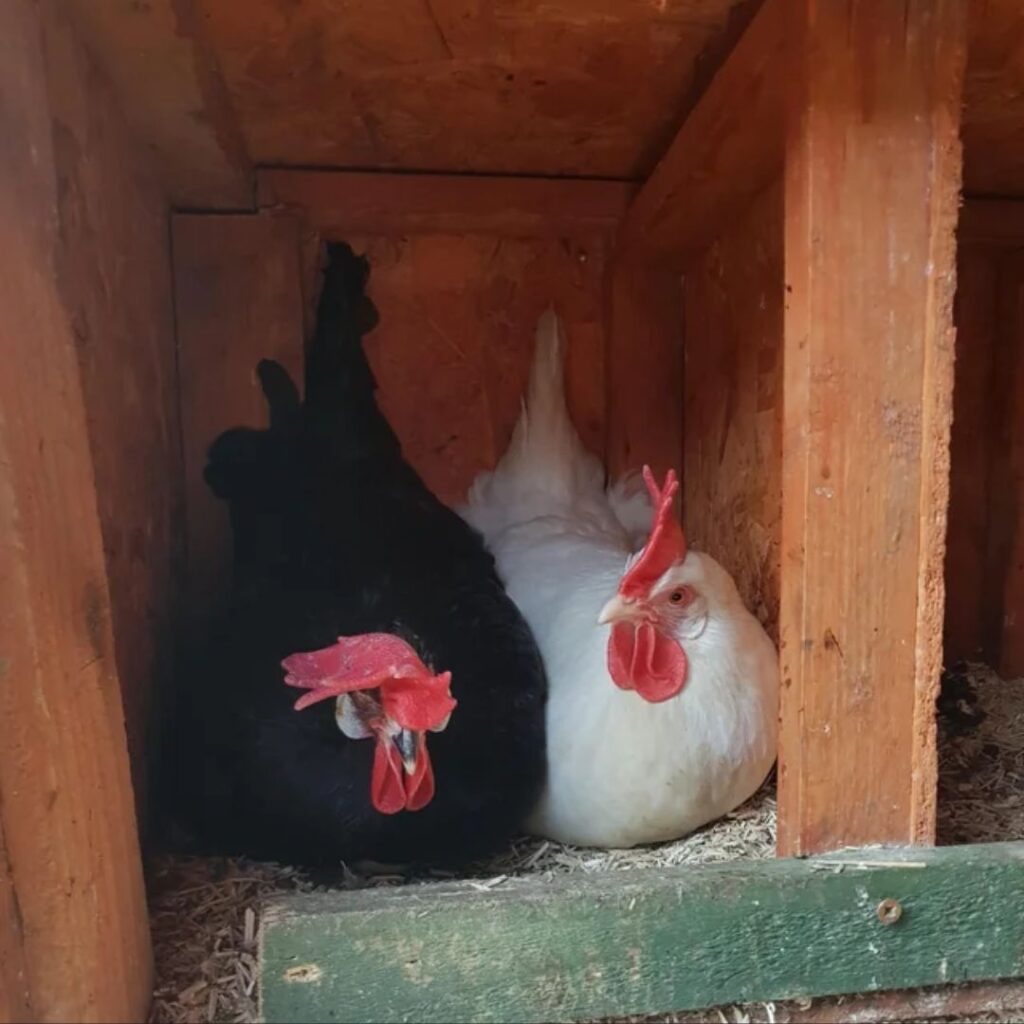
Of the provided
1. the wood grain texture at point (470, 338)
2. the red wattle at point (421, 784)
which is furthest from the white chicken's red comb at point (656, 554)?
the wood grain texture at point (470, 338)

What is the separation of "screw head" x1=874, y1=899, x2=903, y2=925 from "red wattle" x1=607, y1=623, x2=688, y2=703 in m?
0.33

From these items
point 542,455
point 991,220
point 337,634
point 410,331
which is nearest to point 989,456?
point 991,220

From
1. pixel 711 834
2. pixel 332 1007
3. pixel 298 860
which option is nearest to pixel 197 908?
pixel 298 860

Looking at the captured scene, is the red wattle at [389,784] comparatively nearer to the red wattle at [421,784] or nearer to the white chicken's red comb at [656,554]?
the red wattle at [421,784]

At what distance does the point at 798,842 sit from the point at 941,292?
0.54m

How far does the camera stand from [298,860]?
1.04 metres

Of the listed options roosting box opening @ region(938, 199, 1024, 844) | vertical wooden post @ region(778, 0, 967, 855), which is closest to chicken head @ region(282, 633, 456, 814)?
vertical wooden post @ region(778, 0, 967, 855)

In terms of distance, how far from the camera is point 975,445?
168cm

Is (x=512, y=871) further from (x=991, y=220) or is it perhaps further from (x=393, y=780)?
(x=991, y=220)

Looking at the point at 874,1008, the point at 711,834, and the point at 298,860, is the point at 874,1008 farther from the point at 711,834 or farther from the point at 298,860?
the point at 298,860

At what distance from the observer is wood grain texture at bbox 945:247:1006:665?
1667 millimetres

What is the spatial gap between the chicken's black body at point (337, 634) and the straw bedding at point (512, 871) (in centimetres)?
5

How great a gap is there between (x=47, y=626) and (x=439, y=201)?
42.8 inches

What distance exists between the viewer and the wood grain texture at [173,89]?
3.11 ft
